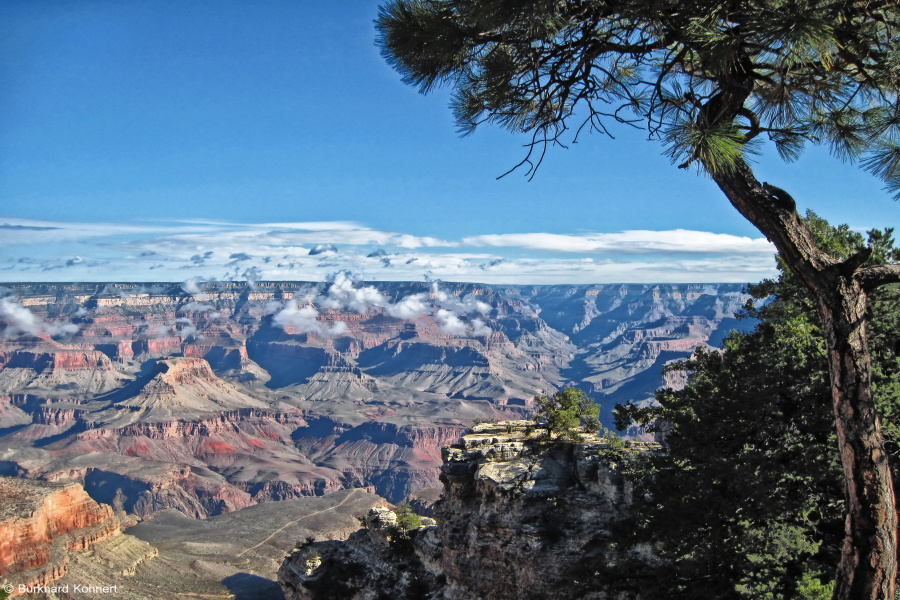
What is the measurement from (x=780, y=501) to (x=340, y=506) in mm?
93453

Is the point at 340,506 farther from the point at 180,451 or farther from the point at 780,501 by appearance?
the point at 780,501

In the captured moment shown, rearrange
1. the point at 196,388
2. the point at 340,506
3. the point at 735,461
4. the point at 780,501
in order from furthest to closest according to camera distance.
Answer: the point at 196,388 → the point at 340,506 → the point at 735,461 → the point at 780,501

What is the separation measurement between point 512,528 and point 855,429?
1690cm

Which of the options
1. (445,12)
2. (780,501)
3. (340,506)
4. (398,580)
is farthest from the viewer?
(340,506)

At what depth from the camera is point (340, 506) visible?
95.9 meters

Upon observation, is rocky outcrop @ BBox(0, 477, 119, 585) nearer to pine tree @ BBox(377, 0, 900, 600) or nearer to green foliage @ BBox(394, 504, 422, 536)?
green foliage @ BBox(394, 504, 422, 536)

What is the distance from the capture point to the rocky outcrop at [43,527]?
4628 centimetres

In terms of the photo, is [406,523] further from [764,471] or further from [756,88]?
[756,88]

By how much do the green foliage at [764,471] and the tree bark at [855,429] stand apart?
15.4 feet

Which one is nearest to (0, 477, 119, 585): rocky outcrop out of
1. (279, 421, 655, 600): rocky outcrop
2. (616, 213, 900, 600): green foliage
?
(279, 421, 655, 600): rocky outcrop

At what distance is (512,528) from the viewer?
2128cm

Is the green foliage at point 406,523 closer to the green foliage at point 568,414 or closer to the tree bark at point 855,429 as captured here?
the green foliage at point 568,414

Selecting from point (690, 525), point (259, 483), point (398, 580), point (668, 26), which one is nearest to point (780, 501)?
point (690, 525)

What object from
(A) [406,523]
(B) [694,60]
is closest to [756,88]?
(B) [694,60]
